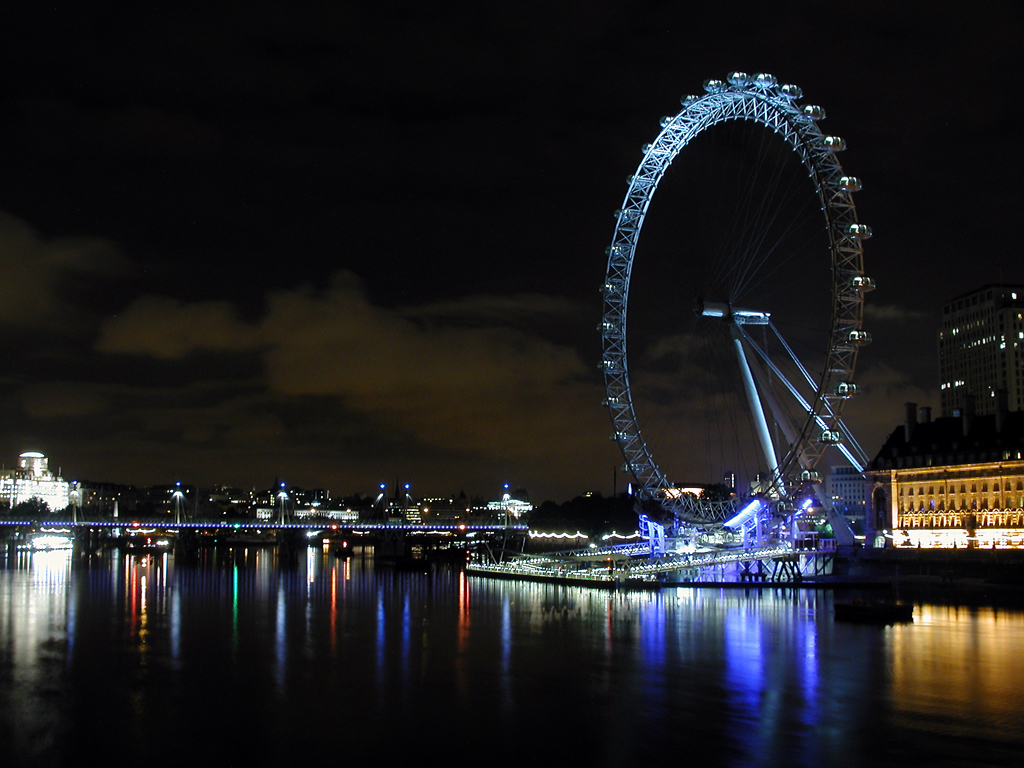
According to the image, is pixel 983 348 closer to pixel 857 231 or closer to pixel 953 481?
pixel 953 481

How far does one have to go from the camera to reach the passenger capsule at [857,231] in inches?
1790

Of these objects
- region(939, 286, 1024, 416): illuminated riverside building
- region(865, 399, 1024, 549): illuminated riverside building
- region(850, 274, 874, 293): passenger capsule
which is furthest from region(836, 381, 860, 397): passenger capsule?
region(939, 286, 1024, 416): illuminated riverside building

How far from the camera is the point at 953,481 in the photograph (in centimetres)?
7131

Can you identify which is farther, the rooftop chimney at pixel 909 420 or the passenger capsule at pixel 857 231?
the rooftop chimney at pixel 909 420

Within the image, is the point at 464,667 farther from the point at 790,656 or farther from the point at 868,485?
the point at 868,485

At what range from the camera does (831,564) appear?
2411 inches

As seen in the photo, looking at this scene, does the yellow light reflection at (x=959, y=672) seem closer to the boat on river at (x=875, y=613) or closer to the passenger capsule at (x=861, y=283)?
the boat on river at (x=875, y=613)

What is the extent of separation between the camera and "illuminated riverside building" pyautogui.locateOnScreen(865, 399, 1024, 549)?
67.4 m

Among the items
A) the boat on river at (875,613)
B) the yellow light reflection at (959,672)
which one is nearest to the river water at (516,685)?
the yellow light reflection at (959,672)

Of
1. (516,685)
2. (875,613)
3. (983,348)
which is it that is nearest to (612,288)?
(875,613)

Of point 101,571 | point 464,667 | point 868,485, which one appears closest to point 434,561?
point 101,571

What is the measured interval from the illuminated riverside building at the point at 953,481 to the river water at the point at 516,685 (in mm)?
25044

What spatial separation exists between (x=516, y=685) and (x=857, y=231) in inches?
1067

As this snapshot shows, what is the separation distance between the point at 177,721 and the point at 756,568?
39976 mm
